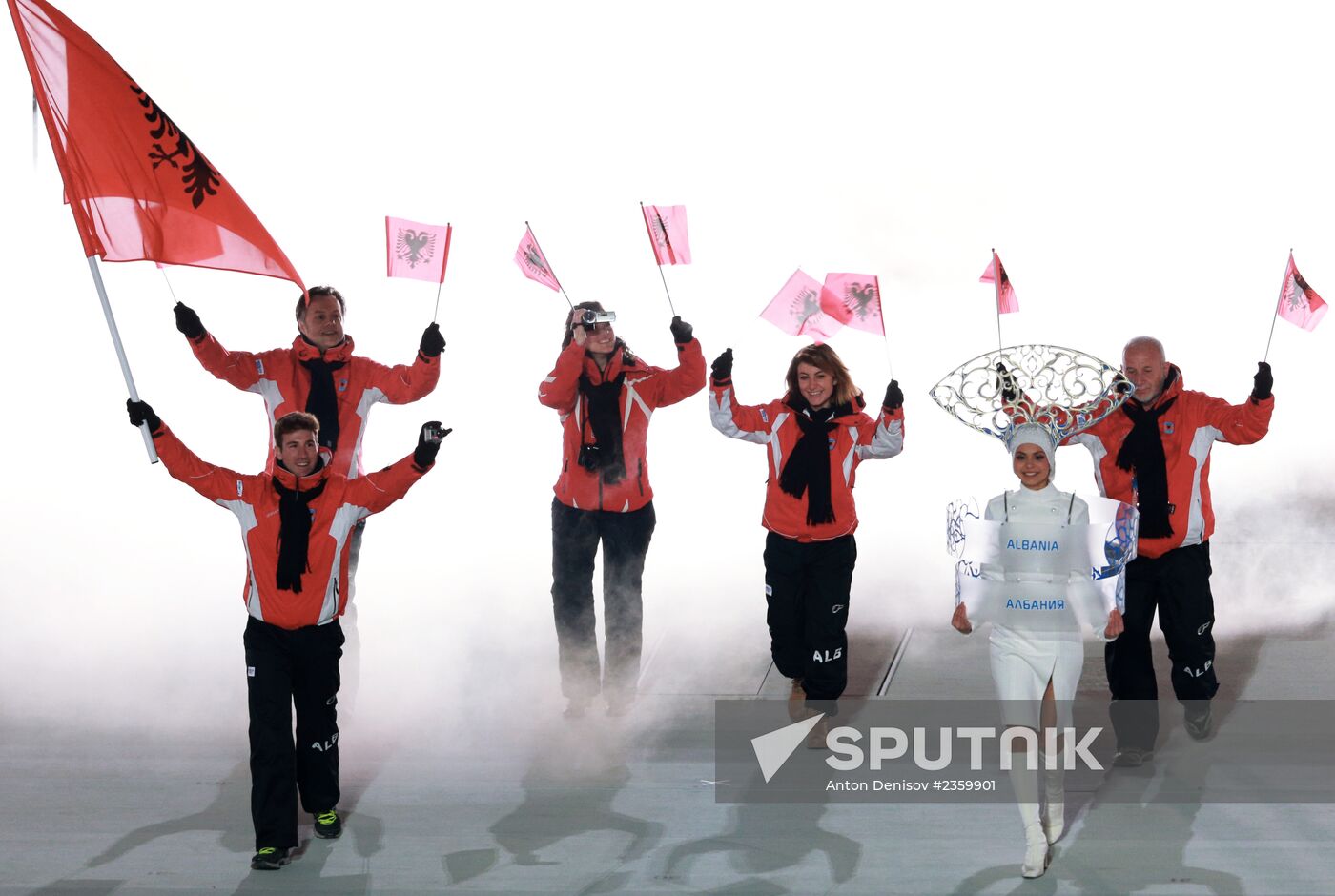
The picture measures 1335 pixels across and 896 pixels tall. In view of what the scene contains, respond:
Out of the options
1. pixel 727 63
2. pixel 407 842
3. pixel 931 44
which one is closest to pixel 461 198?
pixel 727 63

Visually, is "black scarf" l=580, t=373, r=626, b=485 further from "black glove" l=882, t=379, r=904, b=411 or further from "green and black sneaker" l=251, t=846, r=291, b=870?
"green and black sneaker" l=251, t=846, r=291, b=870

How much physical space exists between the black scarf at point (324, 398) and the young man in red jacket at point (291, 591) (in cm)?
94

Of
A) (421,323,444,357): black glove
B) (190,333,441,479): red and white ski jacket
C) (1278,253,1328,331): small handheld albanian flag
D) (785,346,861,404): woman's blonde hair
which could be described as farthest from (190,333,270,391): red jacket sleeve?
(1278,253,1328,331): small handheld albanian flag

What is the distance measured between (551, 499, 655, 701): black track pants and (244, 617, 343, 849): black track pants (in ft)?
4.48

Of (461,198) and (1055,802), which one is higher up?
(461,198)

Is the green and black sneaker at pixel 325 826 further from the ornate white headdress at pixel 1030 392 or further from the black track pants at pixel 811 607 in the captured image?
the ornate white headdress at pixel 1030 392

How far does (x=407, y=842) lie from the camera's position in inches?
201

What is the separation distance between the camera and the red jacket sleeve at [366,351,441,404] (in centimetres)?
610

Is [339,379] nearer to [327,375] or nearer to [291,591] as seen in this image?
[327,375]

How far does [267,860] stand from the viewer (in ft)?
16.1

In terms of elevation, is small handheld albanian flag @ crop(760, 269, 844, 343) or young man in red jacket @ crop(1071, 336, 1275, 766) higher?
small handheld albanian flag @ crop(760, 269, 844, 343)

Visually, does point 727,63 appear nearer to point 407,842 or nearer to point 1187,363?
point 1187,363

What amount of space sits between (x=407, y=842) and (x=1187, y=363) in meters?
7.34

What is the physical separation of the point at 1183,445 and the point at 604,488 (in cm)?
218
